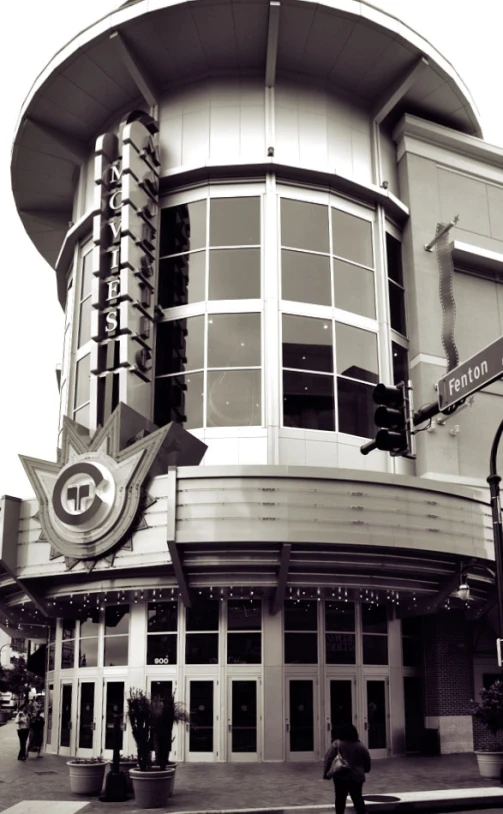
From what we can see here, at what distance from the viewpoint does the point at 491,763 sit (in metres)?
20.0

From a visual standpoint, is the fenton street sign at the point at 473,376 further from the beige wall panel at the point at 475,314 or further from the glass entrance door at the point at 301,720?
the beige wall panel at the point at 475,314

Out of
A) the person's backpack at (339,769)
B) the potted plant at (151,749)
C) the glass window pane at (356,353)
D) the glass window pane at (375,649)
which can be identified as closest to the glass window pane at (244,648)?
the glass window pane at (375,649)

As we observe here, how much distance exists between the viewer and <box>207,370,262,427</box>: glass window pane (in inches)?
1059

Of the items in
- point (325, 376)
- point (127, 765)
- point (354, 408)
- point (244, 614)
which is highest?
point (325, 376)

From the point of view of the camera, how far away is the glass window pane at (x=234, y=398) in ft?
88.2

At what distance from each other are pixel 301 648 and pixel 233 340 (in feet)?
32.4

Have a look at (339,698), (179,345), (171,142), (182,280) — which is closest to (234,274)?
(182,280)

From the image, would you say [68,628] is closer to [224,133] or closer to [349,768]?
[349,768]

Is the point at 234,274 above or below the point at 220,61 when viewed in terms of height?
below

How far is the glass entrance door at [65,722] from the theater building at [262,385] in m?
0.10

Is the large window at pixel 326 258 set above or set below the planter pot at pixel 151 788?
above

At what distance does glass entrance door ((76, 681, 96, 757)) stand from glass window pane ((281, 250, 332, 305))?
13.9 metres

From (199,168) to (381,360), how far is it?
29.6ft

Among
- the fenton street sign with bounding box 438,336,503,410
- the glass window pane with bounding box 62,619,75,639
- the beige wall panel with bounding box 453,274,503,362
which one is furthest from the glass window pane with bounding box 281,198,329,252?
the fenton street sign with bounding box 438,336,503,410
